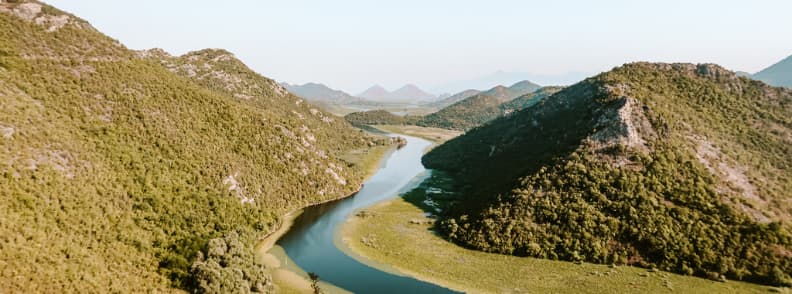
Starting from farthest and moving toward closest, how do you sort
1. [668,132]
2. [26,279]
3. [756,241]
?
[668,132] < [756,241] < [26,279]

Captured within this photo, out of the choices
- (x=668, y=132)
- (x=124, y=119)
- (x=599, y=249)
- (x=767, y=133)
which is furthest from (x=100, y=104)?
(x=767, y=133)

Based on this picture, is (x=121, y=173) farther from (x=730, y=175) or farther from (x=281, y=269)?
(x=730, y=175)

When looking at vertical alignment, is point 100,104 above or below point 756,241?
above

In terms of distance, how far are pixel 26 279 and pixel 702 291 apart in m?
122

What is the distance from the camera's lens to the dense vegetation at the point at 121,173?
68.1 metres

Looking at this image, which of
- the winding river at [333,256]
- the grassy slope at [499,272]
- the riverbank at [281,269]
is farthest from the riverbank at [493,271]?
the riverbank at [281,269]

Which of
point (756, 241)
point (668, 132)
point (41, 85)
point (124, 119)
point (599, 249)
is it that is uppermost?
point (668, 132)

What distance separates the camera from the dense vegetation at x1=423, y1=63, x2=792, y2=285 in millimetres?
92250

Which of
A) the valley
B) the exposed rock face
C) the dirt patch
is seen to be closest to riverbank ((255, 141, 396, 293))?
the valley

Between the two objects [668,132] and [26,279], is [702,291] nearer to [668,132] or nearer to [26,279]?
[668,132]

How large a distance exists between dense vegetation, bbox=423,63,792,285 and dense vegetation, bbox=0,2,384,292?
6309 centimetres

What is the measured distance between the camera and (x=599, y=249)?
97.6m

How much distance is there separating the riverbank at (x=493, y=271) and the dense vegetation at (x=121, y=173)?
31191 millimetres

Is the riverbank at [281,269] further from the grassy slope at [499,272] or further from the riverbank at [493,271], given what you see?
the grassy slope at [499,272]
